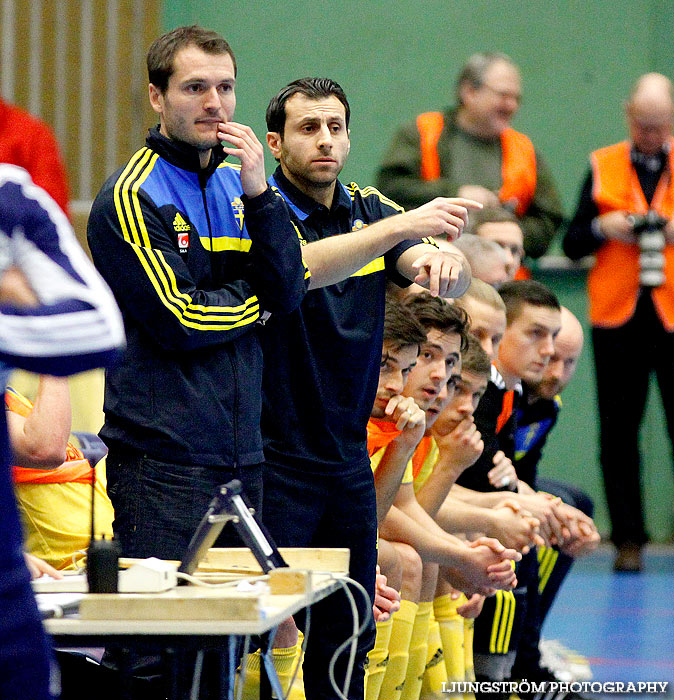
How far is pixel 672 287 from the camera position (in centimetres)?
752

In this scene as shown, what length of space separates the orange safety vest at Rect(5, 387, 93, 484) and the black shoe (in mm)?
4444

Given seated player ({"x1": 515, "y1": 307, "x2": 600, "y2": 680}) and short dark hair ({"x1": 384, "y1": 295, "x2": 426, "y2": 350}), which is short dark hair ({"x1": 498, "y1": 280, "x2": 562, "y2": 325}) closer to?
seated player ({"x1": 515, "y1": 307, "x2": 600, "y2": 680})

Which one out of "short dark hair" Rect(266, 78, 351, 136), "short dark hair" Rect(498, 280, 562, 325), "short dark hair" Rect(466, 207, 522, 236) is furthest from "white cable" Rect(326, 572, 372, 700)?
"short dark hair" Rect(466, 207, 522, 236)

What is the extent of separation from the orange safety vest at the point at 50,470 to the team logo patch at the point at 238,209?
0.79 meters

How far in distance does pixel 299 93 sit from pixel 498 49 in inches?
201

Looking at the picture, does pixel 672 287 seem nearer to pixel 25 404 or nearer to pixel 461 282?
pixel 461 282

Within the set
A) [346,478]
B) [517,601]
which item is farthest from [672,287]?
[346,478]

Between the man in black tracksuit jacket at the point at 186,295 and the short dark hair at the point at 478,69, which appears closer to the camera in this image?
the man in black tracksuit jacket at the point at 186,295

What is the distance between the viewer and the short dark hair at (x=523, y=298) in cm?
509

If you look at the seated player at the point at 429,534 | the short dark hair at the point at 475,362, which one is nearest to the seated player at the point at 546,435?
the short dark hair at the point at 475,362

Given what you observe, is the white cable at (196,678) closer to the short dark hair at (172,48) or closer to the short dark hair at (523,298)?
the short dark hair at (172,48)

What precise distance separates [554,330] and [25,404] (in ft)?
7.24

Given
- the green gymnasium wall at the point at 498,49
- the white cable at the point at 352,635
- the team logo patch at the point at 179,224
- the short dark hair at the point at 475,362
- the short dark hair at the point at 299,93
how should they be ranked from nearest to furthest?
1. the white cable at the point at 352,635
2. the team logo patch at the point at 179,224
3. the short dark hair at the point at 299,93
4. the short dark hair at the point at 475,362
5. the green gymnasium wall at the point at 498,49

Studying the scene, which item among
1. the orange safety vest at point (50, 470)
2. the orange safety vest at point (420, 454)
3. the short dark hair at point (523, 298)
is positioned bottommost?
the orange safety vest at point (420, 454)
